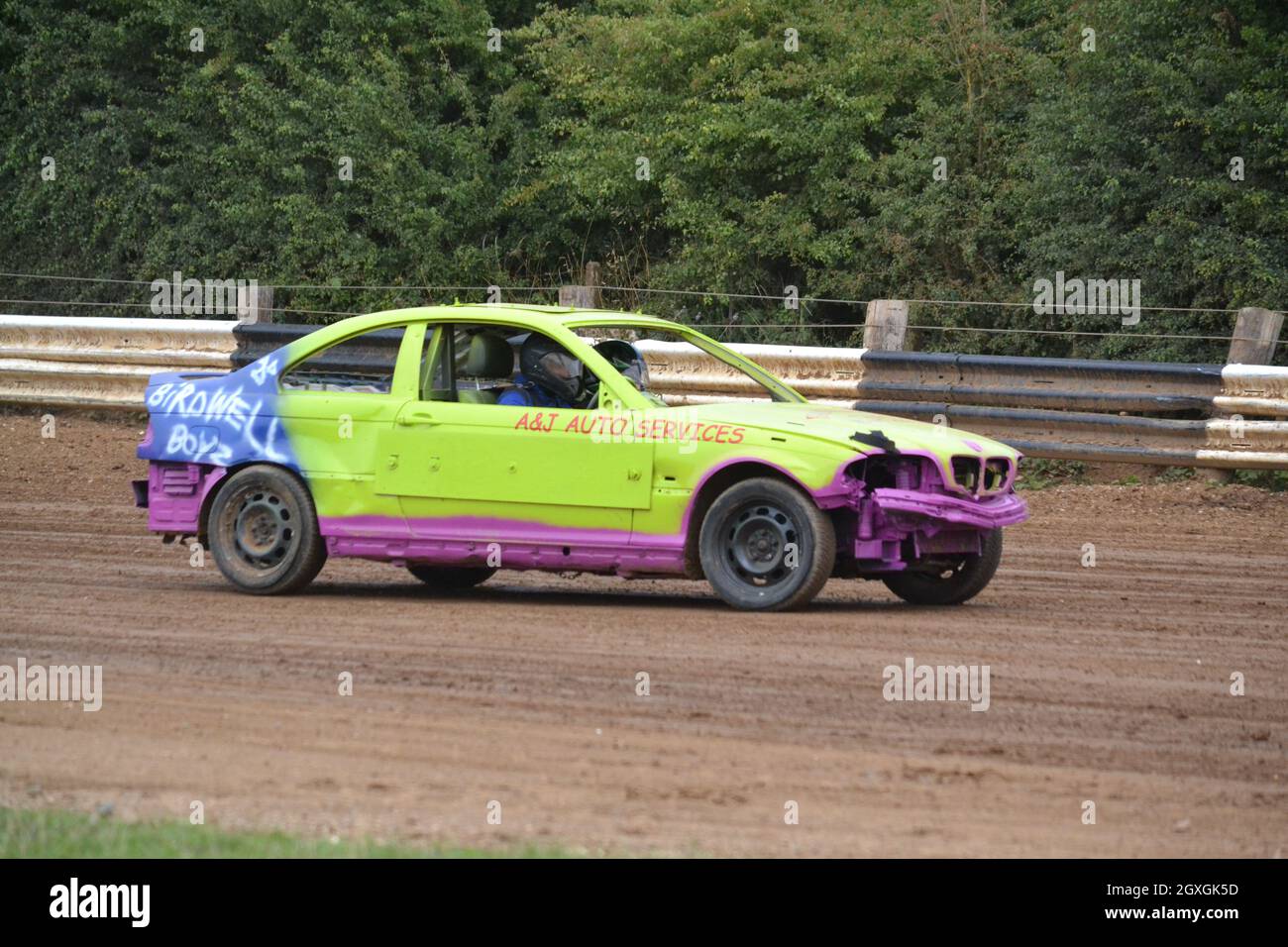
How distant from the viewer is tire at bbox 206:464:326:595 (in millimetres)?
10406

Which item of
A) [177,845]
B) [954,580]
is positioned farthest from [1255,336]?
[177,845]

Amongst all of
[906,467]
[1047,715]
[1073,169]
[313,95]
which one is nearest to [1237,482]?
[1073,169]

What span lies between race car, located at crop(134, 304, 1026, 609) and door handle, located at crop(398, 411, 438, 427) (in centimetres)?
1

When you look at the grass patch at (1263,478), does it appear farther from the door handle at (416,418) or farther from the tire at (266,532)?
the tire at (266,532)

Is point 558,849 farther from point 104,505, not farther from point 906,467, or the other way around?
point 104,505

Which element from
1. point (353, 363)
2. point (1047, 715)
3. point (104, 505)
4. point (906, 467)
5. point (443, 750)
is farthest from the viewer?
point (353, 363)

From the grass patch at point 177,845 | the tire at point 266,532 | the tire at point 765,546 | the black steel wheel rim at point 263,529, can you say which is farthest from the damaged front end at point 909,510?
the grass patch at point 177,845

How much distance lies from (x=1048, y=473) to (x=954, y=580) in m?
5.99

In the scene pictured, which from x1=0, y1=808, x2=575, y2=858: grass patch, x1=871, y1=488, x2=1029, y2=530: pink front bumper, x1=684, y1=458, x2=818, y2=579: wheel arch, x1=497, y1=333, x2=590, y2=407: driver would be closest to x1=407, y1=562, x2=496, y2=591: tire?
x1=497, y1=333, x2=590, y2=407: driver

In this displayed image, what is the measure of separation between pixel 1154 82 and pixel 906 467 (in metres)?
9.58

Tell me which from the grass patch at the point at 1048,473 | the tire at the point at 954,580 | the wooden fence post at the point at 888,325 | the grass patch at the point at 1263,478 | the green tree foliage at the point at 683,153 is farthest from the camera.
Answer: the green tree foliage at the point at 683,153

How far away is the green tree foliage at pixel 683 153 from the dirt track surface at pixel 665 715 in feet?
23.1

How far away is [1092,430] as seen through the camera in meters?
15.0

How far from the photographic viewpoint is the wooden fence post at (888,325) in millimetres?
16391
